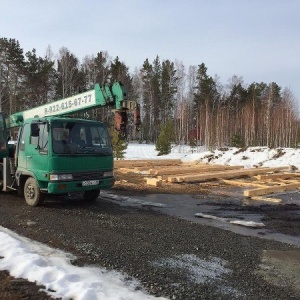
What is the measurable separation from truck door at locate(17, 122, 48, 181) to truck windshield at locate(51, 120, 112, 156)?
1.03 ft

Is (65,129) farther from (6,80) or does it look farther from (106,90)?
(6,80)

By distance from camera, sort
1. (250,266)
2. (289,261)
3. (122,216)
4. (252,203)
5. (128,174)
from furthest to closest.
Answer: (128,174) → (252,203) → (122,216) → (289,261) → (250,266)

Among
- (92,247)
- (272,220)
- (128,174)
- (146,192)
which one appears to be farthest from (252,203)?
(128,174)

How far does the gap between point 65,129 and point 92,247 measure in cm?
413

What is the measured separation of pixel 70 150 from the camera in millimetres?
9188

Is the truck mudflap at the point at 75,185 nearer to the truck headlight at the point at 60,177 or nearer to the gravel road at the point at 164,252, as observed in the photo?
the truck headlight at the point at 60,177

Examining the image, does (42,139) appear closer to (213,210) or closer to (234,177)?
(213,210)

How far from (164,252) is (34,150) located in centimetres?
512

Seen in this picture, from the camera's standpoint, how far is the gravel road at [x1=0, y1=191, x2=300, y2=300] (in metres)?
4.42

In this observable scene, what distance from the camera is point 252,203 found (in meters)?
11.4

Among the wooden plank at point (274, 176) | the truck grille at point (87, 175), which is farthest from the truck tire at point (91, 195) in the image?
the wooden plank at point (274, 176)

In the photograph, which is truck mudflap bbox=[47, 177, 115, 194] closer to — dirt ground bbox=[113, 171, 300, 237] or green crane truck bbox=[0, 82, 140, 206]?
green crane truck bbox=[0, 82, 140, 206]

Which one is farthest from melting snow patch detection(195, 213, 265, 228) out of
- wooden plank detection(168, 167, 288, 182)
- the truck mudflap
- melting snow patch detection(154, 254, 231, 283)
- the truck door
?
wooden plank detection(168, 167, 288, 182)

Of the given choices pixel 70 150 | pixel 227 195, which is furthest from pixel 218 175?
pixel 70 150
